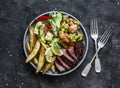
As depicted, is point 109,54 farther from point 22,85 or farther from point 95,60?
point 22,85

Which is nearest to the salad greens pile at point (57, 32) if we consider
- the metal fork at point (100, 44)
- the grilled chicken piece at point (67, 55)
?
the grilled chicken piece at point (67, 55)

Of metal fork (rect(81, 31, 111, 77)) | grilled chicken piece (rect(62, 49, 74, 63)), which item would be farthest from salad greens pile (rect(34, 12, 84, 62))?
metal fork (rect(81, 31, 111, 77))

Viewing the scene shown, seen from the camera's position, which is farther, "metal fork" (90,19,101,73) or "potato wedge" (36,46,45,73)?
"metal fork" (90,19,101,73)

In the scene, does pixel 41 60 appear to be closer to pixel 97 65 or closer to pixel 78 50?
pixel 78 50

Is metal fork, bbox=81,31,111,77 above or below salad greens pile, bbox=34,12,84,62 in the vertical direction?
below

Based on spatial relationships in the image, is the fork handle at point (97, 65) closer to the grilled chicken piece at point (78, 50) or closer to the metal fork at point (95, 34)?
the metal fork at point (95, 34)

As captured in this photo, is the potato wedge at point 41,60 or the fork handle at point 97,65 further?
the fork handle at point 97,65

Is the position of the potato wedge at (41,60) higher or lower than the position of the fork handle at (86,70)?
higher

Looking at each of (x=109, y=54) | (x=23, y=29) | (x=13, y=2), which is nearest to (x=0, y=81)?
(x=23, y=29)

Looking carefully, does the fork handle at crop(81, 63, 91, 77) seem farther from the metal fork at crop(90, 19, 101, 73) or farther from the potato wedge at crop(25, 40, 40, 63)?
the potato wedge at crop(25, 40, 40, 63)
